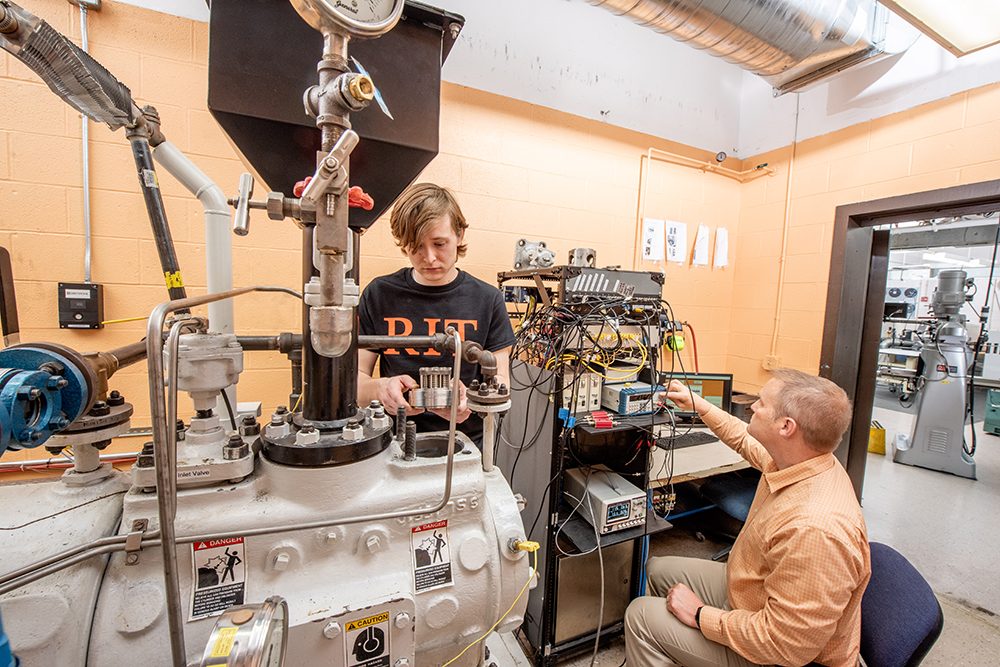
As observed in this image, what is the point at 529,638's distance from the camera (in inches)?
60.8

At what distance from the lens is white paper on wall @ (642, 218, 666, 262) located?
2.30 m

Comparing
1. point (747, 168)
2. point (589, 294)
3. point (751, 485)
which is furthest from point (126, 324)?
point (747, 168)

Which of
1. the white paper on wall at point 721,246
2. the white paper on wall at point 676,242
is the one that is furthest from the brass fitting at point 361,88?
the white paper on wall at point 721,246

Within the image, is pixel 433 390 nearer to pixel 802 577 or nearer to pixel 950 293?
pixel 802 577

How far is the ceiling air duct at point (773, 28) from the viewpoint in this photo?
154 centimetres

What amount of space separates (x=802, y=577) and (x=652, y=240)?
5.94 ft

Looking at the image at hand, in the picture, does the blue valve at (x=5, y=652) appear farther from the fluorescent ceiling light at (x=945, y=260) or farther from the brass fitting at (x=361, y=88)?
the fluorescent ceiling light at (x=945, y=260)

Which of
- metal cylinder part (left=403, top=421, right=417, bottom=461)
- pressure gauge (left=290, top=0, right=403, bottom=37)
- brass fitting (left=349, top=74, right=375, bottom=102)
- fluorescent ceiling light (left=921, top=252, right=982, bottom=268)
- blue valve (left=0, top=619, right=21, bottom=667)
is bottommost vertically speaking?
blue valve (left=0, top=619, right=21, bottom=667)

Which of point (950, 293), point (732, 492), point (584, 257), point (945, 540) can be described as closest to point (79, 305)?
point (584, 257)

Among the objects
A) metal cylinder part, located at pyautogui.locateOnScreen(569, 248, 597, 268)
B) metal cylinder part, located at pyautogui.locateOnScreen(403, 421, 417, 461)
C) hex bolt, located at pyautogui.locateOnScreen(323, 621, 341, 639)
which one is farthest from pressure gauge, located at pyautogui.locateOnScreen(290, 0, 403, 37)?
metal cylinder part, located at pyautogui.locateOnScreen(569, 248, 597, 268)

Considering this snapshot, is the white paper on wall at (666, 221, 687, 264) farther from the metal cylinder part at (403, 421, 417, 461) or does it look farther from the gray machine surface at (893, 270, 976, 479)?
the gray machine surface at (893, 270, 976, 479)

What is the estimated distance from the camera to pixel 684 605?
1188mm

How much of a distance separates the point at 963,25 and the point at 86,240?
346 cm

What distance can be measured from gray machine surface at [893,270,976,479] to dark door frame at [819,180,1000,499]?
1904 millimetres
